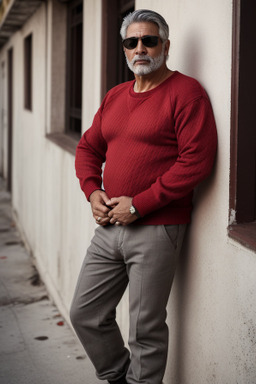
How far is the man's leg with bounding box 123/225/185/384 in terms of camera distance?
303 cm

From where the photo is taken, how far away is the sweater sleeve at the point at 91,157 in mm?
3461

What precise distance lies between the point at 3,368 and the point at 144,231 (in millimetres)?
2043

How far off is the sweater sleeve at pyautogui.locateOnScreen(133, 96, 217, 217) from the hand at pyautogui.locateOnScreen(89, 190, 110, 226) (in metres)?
0.34

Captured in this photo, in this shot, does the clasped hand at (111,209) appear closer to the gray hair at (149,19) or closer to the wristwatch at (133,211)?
the wristwatch at (133,211)

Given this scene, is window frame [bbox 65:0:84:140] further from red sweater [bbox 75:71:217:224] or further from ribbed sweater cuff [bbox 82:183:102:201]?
red sweater [bbox 75:71:217:224]

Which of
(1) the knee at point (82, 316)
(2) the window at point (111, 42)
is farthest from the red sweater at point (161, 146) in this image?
(2) the window at point (111, 42)

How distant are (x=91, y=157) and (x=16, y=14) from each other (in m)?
5.96

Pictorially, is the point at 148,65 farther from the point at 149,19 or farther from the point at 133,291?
the point at 133,291

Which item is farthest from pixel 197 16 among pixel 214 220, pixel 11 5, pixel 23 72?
pixel 23 72

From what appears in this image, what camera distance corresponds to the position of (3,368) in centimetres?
449

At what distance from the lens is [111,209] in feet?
10.5

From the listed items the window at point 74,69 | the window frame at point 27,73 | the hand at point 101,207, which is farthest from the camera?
the window frame at point 27,73

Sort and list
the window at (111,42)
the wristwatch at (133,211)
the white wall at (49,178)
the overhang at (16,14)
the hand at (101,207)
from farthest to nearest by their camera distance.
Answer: the overhang at (16,14)
the white wall at (49,178)
the window at (111,42)
the hand at (101,207)
the wristwatch at (133,211)

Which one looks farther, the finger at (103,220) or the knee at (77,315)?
the knee at (77,315)
